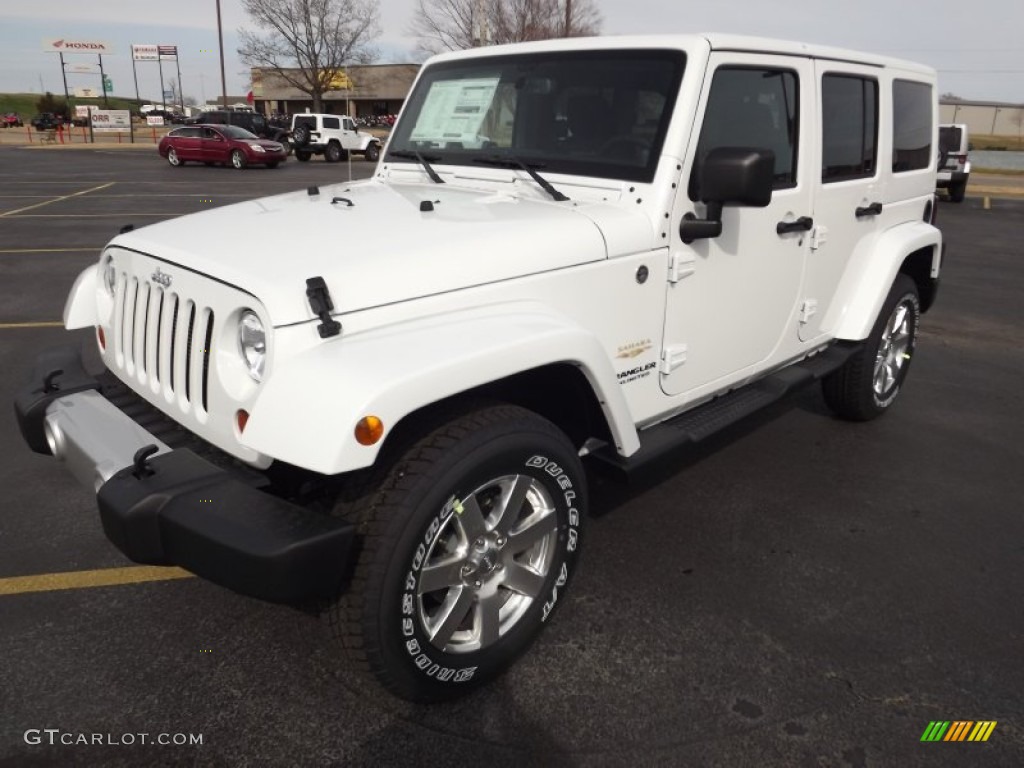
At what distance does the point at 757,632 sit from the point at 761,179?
1.62m

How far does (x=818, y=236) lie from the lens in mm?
3785

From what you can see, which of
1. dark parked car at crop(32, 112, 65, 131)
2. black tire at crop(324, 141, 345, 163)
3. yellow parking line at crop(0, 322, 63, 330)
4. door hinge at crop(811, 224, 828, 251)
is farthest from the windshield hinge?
dark parked car at crop(32, 112, 65, 131)

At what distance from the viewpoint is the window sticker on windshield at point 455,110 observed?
3.54m

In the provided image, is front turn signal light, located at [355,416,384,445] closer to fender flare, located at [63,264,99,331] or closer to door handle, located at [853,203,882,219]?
fender flare, located at [63,264,99,331]

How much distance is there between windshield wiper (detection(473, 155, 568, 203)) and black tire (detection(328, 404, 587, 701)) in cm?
100

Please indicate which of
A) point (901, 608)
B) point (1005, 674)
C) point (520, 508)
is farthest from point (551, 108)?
point (1005, 674)

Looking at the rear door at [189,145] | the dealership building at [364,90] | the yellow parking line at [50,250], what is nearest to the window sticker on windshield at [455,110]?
the yellow parking line at [50,250]

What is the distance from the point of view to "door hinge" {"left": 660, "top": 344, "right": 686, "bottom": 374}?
120 inches

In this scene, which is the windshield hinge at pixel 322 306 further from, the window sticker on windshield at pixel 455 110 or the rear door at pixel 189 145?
the rear door at pixel 189 145

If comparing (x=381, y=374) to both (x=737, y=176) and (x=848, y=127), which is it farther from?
(x=848, y=127)

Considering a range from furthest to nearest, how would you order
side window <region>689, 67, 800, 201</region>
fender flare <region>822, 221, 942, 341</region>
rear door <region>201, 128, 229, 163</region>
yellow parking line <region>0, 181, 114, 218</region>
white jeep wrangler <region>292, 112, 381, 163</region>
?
white jeep wrangler <region>292, 112, 381, 163</region> → rear door <region>201, 128, 229, 163</region> → yellow parking line <region>0, 181, 114, 218</region> → fender flare <region>822, 221, 942, 341</region> → side window <region>689, 67, 800, 201</region>

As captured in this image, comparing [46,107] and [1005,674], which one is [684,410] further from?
[46,107]

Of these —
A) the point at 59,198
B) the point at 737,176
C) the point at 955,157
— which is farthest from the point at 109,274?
the point at 955,157

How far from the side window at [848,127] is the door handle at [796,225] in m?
0.29
